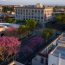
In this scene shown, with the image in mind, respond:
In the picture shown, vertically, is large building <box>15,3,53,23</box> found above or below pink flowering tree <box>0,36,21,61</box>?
above

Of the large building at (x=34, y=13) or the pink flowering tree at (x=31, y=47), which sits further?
the large building at (x=34, y=13)

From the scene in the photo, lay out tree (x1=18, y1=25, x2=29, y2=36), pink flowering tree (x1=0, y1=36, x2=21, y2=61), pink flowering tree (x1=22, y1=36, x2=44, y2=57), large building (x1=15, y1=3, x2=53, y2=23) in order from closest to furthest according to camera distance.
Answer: pink flowering tree (x1=0, y1=36, x2=21, y2=61), pink flowering tree (x1=22, y1=36, x2=44, y2=57), tree (x1=18, y1=25, x2=29, y2=36), large building (x1=15, y1=3, x2=53, y2=23)

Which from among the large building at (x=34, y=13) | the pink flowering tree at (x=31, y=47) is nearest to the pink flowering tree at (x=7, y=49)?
the pink flowering tree at (x=31, y=47)

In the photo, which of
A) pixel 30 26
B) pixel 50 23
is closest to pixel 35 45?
pixel 30 26

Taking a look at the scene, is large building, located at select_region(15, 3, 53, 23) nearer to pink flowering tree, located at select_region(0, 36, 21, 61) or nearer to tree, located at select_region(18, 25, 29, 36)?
tree, located at select_region(18, 25, 29, 36)

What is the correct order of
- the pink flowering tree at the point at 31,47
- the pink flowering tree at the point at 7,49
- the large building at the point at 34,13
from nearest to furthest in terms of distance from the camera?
the pink flowering tree at the point at 7,49
the pink flowering tree at the point at 31,47
the large building at the point at 34,13

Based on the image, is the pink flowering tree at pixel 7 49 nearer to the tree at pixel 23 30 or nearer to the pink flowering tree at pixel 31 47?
the pink flowering tree at pixel 31 47

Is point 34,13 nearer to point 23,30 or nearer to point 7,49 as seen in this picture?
point 23,30

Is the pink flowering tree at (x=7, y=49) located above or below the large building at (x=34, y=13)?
below

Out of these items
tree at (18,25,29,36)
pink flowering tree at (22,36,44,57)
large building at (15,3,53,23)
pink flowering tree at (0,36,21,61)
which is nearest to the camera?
pink flowering tree at (0,36,21,61)

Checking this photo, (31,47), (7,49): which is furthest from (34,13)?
(7,49)

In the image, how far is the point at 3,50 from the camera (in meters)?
4.98

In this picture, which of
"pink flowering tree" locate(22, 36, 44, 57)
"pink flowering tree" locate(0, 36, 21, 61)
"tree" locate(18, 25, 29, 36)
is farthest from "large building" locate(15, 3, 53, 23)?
"pink flowering tree" locate(0, 36, 21, 61)

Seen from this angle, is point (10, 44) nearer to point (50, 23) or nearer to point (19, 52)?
point (19, 52)
